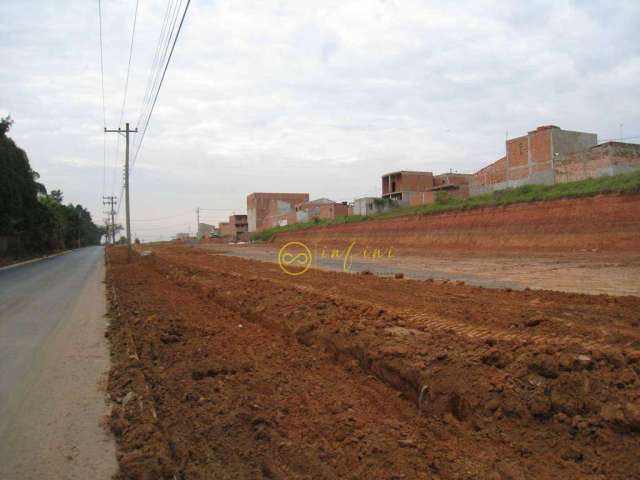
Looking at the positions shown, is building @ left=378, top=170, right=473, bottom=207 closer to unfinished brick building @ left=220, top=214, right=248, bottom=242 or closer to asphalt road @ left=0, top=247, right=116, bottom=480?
asphalt road @ left=0, top=247, right=116, bottom=480

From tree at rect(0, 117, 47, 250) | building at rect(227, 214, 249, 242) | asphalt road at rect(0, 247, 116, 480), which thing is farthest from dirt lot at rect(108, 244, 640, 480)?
building at rect(227, 214, 249, 242)

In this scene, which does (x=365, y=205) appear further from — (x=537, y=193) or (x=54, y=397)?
(x=54, y=397)

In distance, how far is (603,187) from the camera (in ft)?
86.3

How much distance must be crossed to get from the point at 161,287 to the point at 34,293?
4082 millimetres

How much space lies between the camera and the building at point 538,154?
4072 centimetres

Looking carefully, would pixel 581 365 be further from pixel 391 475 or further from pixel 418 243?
pixel 418 243

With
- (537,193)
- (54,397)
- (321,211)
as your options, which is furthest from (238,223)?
(54,397)

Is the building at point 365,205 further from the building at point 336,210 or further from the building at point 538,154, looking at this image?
the building at point 538,154

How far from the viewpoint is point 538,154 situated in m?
42.2

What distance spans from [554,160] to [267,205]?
76.3 metres

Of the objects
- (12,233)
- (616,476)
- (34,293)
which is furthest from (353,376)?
(12,233)

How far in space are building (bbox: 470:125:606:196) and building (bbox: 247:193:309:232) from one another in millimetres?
60324

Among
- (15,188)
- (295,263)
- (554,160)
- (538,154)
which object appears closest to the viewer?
(295,263)

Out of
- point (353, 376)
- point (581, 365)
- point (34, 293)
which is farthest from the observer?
point (34, 293)
